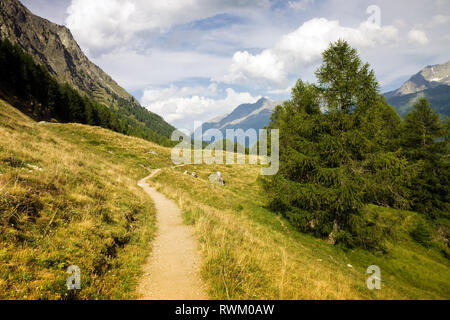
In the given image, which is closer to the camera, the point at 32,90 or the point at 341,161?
the point at 341,161

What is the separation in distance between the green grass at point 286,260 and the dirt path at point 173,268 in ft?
1.54

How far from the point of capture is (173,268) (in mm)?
6695

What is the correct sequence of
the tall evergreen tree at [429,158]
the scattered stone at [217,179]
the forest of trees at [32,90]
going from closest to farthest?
the tall evergreen tree at [429,158]
the scattered stone at [217,179]
the forest of trees at [32,90]

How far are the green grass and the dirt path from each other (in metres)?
0.47

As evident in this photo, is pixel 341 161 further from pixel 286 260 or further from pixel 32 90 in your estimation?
pixel 32 90

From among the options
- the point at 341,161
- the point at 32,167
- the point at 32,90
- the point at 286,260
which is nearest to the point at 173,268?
the point at 286,260

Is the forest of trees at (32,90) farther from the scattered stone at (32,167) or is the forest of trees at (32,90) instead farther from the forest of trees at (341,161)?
the forest of trees at (341,161)

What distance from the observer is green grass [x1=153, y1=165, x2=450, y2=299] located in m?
5.96

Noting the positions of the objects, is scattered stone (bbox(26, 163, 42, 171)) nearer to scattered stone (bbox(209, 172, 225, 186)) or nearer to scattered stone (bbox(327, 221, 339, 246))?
scattered stone (bbox(327, 221, 339, 246))

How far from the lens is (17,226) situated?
5.54 m

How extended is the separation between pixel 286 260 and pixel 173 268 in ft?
15.2

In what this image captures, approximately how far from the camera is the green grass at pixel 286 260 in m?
5.96

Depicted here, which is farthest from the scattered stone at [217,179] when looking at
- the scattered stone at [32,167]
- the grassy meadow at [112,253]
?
the scattered stone at [32,167]
